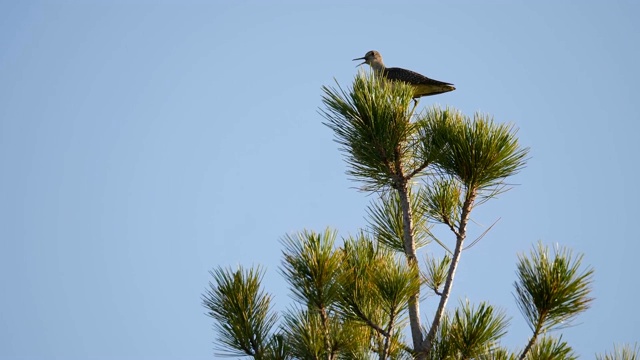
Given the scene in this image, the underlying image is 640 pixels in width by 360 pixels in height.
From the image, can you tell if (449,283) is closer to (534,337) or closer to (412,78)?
(534,337)

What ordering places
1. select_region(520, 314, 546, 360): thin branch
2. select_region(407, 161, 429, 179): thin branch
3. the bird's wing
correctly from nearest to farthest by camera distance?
select_region(520, 314, 546, 360): thin branch → select_region(407, 161, 429, 179): thin branch → the bird's wing

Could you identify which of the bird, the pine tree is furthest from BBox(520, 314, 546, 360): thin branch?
the bird

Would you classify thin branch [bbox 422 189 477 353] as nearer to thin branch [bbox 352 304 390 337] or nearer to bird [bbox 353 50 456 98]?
thin branch [bbox 352 304 390 337]

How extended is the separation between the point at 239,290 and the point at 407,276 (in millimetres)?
1067

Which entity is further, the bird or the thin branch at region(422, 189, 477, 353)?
the bird

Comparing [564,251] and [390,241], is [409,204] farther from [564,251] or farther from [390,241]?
[564,251]

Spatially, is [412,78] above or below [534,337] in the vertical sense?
above

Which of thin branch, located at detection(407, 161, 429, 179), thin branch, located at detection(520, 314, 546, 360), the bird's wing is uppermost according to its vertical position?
the bird's wing

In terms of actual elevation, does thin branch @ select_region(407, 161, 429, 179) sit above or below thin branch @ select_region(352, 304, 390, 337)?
above

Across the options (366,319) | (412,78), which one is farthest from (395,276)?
(412,78)

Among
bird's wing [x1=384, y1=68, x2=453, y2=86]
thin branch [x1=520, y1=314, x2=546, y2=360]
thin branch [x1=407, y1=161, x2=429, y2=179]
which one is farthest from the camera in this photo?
bird's wing [x1=384, y1=68, x2=453, y2=86]

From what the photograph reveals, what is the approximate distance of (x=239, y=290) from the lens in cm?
489

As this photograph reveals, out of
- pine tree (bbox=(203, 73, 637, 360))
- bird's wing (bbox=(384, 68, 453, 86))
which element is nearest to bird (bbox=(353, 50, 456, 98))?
bird's wing (bbox=(384, 68, 453, 86))

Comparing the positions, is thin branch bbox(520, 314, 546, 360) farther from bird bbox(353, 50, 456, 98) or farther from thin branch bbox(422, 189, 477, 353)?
bird bbox(353, 50, 456, 98)
